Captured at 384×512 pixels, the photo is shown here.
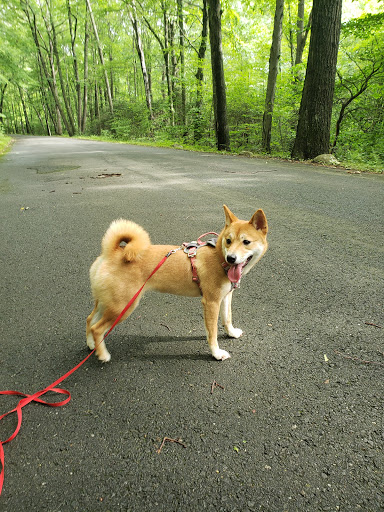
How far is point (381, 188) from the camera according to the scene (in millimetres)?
6301

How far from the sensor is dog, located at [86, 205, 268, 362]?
217cm

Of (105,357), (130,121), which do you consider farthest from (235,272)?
(130,121)

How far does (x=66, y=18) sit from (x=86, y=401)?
45741 mm

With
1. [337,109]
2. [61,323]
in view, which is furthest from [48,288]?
→ [337,109]

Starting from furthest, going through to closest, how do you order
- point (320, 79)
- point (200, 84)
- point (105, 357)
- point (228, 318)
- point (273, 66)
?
point (200, 84) < point (273, 66) < point (320, 79) < point (228, 318) < point (105, 357)

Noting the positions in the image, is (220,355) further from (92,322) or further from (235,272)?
(92,322)

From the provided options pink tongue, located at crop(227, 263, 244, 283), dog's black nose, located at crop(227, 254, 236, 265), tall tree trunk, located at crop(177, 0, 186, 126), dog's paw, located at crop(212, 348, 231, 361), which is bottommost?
dog's paw, located at crop(212, 348, 231, 361)

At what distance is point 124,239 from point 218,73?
13.7 metres

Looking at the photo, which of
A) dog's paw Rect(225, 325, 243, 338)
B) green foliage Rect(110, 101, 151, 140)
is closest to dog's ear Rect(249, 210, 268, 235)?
dog's paw Rect(225, 325, 243, 338)

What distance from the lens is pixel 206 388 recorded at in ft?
6.54

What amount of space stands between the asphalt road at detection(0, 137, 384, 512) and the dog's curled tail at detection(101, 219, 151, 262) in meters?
0.79

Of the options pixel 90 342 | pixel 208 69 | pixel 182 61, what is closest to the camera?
pixel 90 342

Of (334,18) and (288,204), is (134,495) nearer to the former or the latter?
(288,204)

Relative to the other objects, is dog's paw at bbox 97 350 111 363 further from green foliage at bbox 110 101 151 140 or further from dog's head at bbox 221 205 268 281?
green foliage at bbox 110 101 151 140
